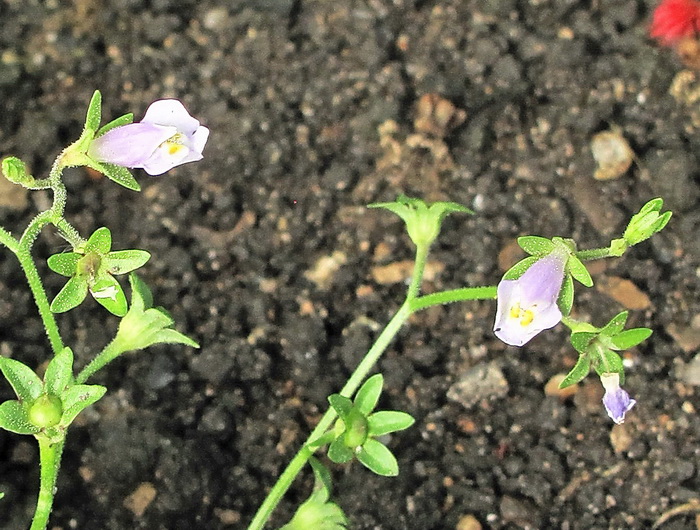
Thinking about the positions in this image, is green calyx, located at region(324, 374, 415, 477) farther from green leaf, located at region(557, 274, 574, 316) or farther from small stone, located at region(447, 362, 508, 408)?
small stone, located at region(447, 362, 508, 408)

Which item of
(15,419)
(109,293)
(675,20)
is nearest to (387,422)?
(109,293)

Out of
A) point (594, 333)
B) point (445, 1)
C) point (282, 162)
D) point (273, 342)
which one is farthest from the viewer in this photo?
point (445, 1)

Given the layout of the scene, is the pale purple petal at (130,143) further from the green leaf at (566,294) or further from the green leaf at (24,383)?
the green leaf at (566,294)

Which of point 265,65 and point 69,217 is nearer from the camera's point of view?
point 69,217

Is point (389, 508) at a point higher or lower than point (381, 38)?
lower

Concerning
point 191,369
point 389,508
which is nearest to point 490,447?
point 389,508

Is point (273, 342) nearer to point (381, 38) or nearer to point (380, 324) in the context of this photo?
point (380, 324)

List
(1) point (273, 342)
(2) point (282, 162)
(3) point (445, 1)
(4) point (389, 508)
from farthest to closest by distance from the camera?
(3) point (445, 1) → (2) point (282, 162) → (1) point (273, 342) → (4) point (389, 508)

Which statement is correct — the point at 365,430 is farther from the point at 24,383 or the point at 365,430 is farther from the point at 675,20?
the point at 675,20

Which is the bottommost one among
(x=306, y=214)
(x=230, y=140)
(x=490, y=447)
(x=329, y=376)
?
(x=490, y=447)
